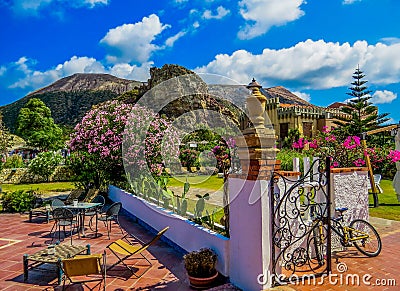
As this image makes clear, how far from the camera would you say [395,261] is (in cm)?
397

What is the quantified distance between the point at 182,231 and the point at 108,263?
3.90ft

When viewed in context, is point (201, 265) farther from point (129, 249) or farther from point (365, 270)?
point (365, 270)

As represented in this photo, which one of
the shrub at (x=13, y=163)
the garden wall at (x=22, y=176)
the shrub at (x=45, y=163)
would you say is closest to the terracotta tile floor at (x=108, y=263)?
the shrub at (x=45, y=163)

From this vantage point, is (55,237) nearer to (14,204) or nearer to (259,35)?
(14,204)

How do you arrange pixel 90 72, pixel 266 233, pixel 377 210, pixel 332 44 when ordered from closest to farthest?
1. pixel 266 233
2. pixel 377 210
3. pixel 332 44
4. pixel 90 72

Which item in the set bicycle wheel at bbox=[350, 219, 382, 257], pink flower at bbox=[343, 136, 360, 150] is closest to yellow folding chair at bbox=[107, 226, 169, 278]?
bicycle wheel at bbox=[350, 219, 382, 257]

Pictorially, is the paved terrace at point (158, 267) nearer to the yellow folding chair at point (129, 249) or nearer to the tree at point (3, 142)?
the yellow folding chair at point (129, 249)

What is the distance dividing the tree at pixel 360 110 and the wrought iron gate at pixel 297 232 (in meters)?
19.6

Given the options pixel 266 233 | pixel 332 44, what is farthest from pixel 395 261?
pixel 332 44

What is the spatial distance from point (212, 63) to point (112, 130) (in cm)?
446

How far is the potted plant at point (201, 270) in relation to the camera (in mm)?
3507

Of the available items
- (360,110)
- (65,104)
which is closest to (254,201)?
(360,110)

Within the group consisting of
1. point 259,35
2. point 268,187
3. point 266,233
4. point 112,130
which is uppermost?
point 259,35

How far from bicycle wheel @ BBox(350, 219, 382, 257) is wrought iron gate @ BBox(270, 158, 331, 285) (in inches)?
24.1
